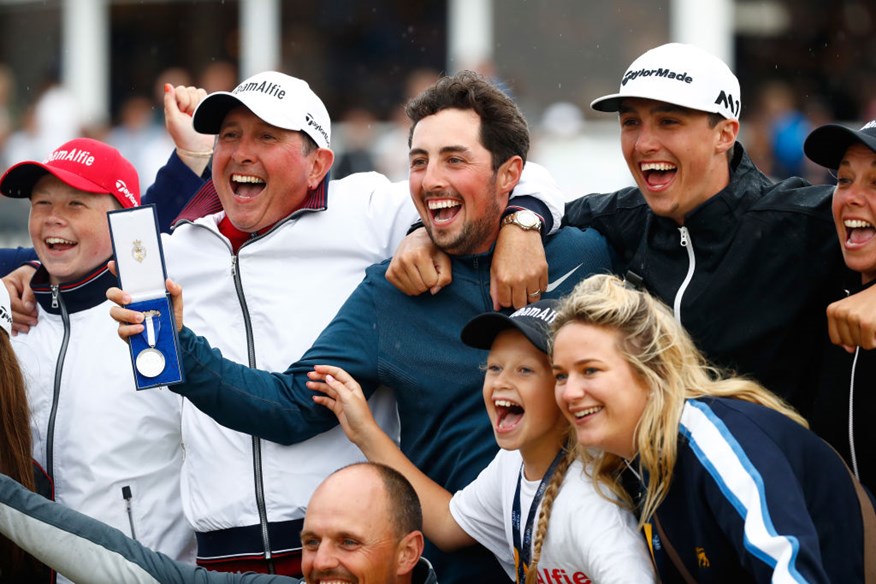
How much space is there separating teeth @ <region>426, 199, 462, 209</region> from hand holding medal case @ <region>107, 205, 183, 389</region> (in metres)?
0.99

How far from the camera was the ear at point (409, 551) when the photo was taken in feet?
14.2

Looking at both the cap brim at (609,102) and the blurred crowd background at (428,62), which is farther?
the blurred crowd background at (428,62)

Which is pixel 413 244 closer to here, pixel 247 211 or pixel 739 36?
pixel 247 211

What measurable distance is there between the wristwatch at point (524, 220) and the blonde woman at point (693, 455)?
596mm

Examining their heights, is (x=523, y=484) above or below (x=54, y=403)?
below

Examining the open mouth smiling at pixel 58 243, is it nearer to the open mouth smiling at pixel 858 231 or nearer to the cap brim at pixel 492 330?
the cap brim at pixel 492 330

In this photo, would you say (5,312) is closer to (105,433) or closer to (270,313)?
(105,433)

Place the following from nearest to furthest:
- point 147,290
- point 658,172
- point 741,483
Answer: point 741,483, point 147,290, point 658,172

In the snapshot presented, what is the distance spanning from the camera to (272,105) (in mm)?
5066

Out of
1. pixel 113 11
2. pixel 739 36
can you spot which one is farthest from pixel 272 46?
pixel 739 36

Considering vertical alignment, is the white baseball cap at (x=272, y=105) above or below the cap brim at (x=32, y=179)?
above

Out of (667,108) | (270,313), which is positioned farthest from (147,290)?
(667,108)

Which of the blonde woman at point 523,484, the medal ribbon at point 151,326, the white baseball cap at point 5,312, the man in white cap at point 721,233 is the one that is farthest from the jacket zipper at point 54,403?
the man in white cap at point 721,233

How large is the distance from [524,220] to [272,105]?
100 centimetres
